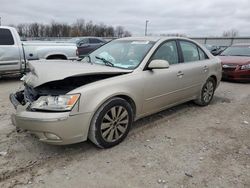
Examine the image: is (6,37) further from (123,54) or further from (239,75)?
(239,75)

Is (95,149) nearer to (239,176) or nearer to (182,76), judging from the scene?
(239,176)

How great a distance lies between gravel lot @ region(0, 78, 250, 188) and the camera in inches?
105

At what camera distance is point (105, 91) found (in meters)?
3.11

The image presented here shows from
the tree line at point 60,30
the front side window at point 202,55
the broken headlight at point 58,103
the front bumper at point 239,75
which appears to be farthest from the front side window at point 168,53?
the tree line at point 60,30

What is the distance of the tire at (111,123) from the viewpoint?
312 cm

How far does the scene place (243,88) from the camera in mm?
7707

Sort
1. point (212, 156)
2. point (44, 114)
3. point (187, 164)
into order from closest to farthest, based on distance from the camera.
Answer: point (44, 114), point (187, 164), point (212, 156)

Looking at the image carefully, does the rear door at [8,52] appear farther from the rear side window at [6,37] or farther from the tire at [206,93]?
the tire at [206,93]

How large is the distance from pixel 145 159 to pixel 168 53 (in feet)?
6.68

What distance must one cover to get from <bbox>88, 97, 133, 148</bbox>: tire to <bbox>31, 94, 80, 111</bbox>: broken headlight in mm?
386

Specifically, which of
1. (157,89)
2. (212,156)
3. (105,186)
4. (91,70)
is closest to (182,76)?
(157,89)

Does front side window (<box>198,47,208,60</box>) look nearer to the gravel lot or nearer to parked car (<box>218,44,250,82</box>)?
the gravel lot

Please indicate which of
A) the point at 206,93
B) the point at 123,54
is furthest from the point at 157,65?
the point at 206,93

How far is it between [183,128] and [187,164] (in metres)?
1.22
